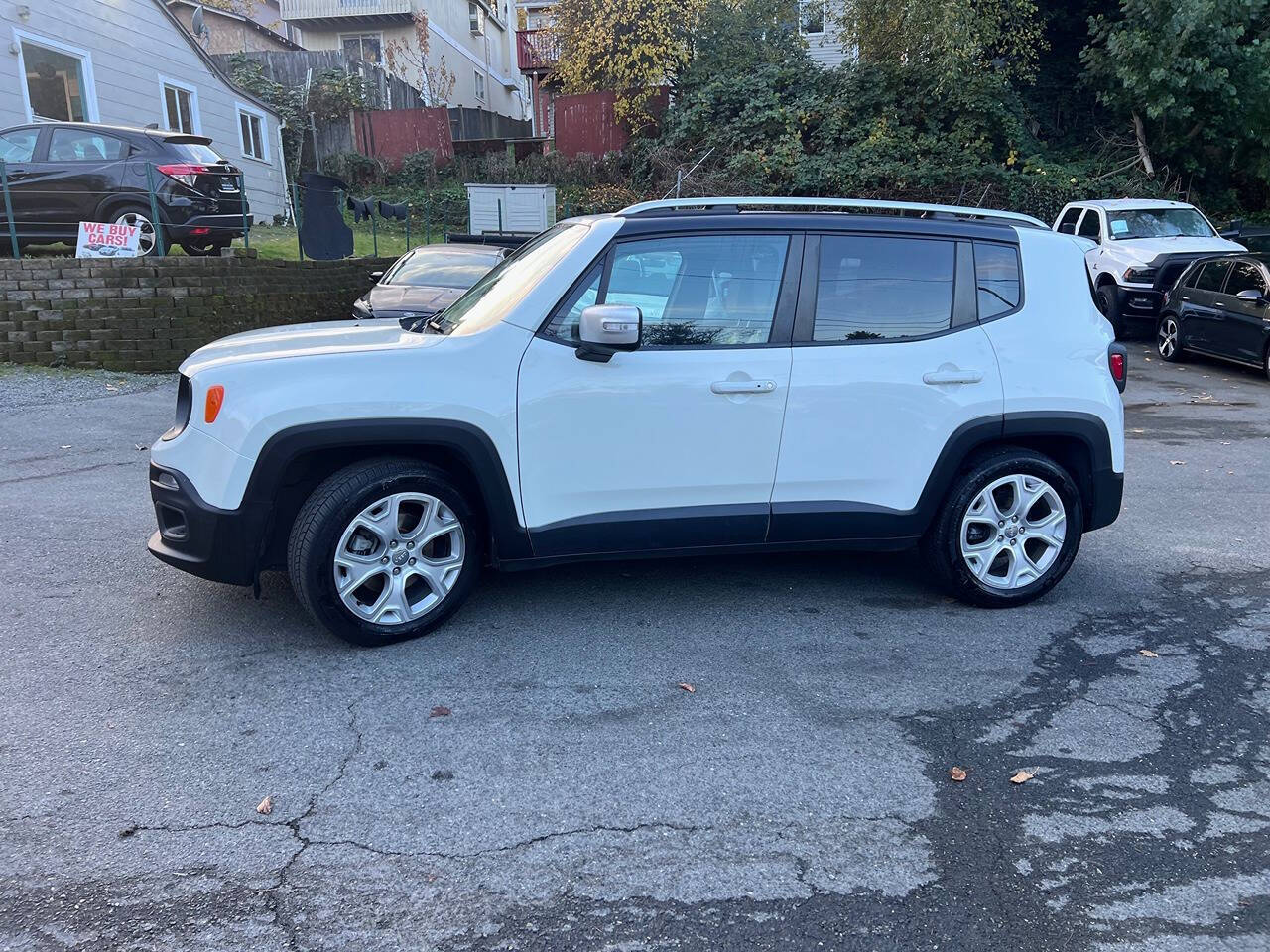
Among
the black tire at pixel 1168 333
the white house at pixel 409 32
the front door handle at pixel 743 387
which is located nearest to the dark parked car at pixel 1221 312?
the black tire at pixel 1168 333

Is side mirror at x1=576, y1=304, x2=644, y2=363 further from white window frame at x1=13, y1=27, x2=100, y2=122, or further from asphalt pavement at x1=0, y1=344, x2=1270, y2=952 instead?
white window frame at x1=13, y1=27, x2=100, y2=122

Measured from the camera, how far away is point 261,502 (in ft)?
13.0

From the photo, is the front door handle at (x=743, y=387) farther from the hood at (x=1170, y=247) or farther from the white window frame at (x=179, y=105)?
the white window frame at (x=179, y=105)

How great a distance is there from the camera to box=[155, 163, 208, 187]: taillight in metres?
12.1

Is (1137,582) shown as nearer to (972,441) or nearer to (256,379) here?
(972,441)

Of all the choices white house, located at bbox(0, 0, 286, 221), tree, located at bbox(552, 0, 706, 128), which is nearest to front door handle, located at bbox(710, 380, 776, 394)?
white house, located at bbox(0, 0, 286, 221)

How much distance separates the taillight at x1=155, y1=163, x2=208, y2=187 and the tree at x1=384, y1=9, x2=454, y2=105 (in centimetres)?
2045

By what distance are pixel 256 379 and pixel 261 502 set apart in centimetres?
49

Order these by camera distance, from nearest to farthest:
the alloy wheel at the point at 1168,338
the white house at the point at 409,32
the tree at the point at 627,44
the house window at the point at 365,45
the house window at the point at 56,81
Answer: the alloy wheel at the point at 1168,338, the house window at the point at 56,81, the tree at the point at 627,44, the white house at the point at 409,32, the house window at the point at 365,45

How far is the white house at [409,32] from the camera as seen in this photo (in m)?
31.6

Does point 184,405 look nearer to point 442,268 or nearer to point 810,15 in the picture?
point 442,268

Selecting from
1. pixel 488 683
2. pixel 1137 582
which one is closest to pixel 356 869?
pixel 488 683

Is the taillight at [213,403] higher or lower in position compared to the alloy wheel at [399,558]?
higher

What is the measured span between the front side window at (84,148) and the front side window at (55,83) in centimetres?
526
